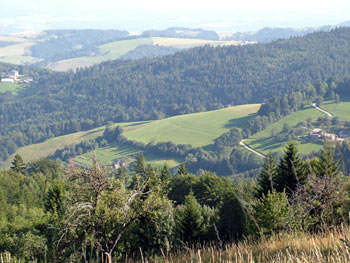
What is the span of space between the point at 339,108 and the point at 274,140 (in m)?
28.4

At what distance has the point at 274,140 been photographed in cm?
11469

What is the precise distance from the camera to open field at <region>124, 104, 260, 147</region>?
131375 mm

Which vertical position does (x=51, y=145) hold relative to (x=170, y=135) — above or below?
below

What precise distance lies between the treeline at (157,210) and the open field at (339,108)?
83.5 metres

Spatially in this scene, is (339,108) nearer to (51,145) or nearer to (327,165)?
(51,145)

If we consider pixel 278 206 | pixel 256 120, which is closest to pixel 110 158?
pixel 256 120

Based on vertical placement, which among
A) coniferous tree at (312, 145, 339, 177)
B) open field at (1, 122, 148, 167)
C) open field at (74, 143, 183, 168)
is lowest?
open field at (1, 122, 148, 167)

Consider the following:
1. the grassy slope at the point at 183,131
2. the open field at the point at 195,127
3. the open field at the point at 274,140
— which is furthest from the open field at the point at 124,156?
the open field at the point at 274,140

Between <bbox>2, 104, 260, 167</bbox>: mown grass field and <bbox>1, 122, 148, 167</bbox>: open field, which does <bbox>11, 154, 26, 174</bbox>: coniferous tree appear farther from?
<bbox>1, 122, 148, 167</bbox>: open field

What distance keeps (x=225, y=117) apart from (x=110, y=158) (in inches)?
1825

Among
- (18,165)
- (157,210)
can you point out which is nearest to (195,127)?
(18,165)

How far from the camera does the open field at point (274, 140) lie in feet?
343

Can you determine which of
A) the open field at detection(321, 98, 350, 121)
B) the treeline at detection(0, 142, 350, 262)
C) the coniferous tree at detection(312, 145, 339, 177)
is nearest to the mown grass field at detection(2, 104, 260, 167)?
the open field at detection(321, 98, 350, 121)

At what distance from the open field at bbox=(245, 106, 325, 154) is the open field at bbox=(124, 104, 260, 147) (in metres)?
12.5
